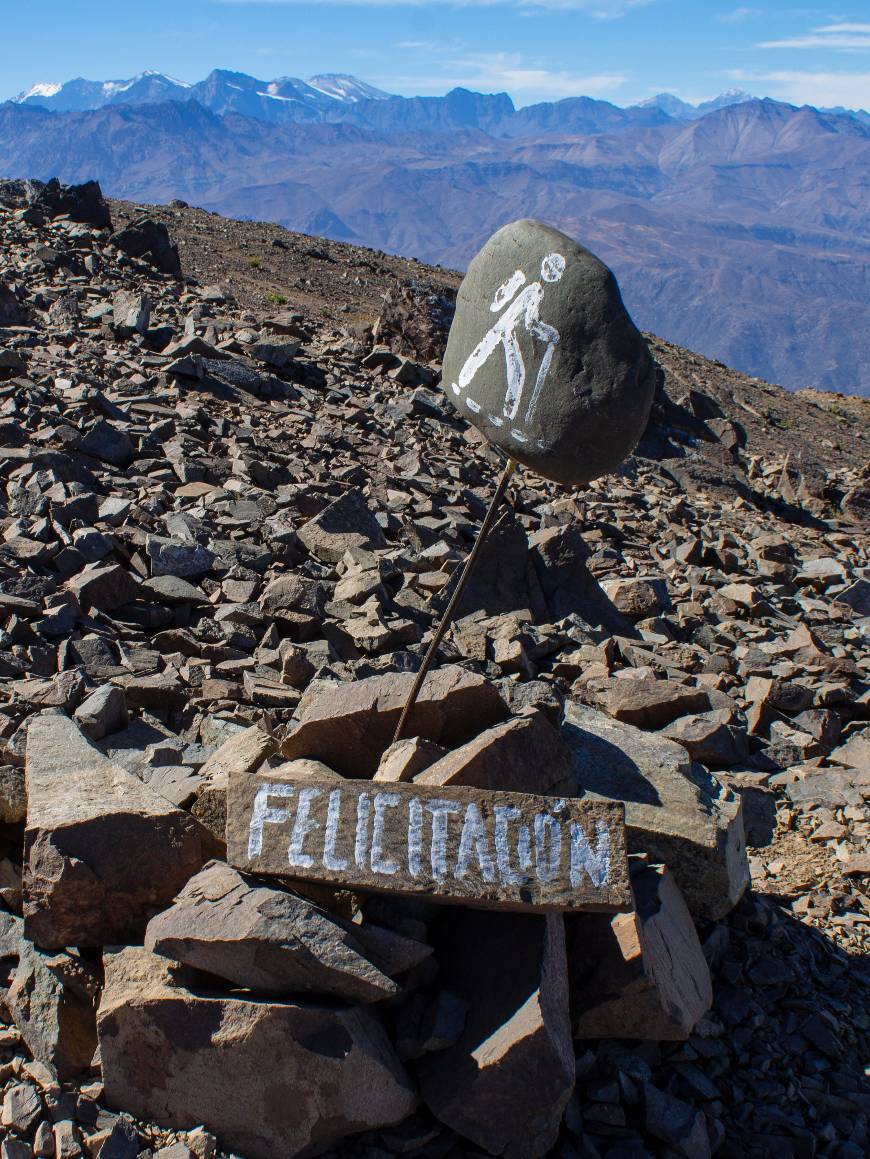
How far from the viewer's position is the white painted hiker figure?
3.32m

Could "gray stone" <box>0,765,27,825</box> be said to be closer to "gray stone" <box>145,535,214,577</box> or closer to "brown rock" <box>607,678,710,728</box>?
"gray stone" <box>145,535,214,577</box>

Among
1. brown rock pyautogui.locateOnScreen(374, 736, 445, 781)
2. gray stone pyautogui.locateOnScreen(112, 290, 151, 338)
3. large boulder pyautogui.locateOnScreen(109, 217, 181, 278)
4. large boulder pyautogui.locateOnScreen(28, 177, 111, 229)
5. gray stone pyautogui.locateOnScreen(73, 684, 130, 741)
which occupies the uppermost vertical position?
large boulder pyautogui.locateOnScreen(28, 177, 111, 229)

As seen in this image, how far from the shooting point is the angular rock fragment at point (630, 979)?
3400 mm

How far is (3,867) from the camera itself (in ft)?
12.3

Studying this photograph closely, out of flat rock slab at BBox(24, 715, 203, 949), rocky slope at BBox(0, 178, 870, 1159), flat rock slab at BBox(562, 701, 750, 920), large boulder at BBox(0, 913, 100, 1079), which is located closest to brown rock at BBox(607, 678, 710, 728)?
rocky slope at BBox(0, 178, 870, 1159)

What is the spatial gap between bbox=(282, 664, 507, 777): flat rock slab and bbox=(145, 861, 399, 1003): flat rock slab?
3.43 ft

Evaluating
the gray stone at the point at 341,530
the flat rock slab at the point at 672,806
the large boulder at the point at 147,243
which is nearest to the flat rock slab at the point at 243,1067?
the flat rock slab at the point at 672,806

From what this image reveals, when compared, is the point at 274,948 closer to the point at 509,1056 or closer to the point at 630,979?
the point at 509,1056

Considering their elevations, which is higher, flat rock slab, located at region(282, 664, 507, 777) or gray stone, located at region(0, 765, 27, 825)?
flat rock slab, located at region(282, 664, 507, 777)

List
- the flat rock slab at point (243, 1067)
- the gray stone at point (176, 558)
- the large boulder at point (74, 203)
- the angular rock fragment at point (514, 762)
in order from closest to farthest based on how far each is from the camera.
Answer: the flat rock slab at point (243, 1067) < the angular rock fragment at point (514, 762) < the gray stone at point (176, 558) < the large boulder at point (74, 203)

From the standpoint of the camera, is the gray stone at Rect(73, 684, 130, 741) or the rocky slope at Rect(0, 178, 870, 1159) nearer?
the rocky slope at Rect(0, 178, 870, 1159)

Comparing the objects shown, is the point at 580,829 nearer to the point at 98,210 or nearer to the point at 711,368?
the point at 98,210

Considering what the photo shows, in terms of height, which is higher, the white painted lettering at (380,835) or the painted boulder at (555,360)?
the painted boulder at (555,360)

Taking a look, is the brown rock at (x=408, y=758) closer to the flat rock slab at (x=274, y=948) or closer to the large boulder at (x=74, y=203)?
the flat rock slab at (x=274, y=948)
